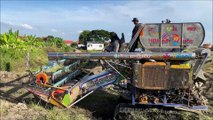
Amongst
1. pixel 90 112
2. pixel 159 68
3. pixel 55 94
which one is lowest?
pixel 90 112

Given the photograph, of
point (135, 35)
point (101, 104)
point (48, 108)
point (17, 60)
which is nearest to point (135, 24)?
point (135, 35)

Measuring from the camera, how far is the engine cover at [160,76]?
624cm

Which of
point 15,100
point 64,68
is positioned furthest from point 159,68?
point 15,100

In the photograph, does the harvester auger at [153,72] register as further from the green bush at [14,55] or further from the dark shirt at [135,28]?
the green bush at [14,55]

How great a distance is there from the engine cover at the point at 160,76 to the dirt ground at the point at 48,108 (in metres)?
0.72

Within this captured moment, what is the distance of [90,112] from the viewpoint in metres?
7.77

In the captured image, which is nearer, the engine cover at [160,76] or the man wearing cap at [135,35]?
the engine cover at [160,76]

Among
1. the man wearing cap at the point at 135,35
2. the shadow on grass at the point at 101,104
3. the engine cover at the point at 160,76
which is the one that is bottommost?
the shadow on grass at the point at 101,104

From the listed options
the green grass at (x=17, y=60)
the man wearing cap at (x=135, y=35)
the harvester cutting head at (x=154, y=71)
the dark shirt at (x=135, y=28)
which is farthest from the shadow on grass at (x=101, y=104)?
the green grass at (x=17, y=60)

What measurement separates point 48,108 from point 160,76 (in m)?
2.95

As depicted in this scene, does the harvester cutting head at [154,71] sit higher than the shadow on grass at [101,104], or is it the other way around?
the harvester cutting head at [154,71]

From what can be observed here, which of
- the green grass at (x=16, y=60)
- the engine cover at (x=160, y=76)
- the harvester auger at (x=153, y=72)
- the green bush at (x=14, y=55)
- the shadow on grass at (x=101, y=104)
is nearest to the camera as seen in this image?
the engine cover at (x=160, y=76)

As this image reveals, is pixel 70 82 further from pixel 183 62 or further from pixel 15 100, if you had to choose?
pixel 183 62

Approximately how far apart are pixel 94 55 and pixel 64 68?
250 cm
